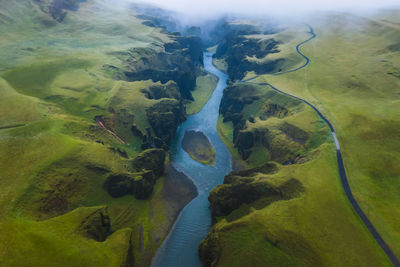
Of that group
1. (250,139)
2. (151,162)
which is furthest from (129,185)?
(250,139)

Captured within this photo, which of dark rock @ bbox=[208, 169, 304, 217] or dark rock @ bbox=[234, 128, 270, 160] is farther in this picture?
dark rock @ bbox=[234, 128, 270, 160]

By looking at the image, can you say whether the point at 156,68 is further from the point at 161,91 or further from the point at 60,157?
the point at 60,157

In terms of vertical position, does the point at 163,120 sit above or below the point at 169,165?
above

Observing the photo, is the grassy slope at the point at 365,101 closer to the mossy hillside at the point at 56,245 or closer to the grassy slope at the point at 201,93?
the grassy slope at the point at 201,93

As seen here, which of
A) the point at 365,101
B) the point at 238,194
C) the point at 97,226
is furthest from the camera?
→ the point at 365,101

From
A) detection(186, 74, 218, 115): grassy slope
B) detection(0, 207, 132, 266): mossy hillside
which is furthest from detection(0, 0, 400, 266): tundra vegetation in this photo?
detection(186, 74, 218, 115): grassy slope

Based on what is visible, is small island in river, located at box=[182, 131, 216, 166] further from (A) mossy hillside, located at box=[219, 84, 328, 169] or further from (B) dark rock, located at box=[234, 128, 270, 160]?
(B) dark rock, located at box=[234, 128, 270, 160]
